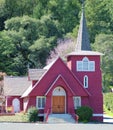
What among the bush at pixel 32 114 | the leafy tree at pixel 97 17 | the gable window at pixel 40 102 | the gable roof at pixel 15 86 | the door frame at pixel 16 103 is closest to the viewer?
the bush at pixel 32 114

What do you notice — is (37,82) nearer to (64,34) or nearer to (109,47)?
(109,47)

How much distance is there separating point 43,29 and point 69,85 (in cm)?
4529

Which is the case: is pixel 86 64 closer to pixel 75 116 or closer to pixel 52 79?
pixel 52 79

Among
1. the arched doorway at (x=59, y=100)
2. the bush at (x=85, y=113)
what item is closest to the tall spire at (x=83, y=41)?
the arched doorway at (x=59, y=100)

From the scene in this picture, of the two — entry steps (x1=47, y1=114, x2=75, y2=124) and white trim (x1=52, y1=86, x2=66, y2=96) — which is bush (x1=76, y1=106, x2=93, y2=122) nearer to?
entry steps (x1=47, y1=114, x2=75, y2=124)

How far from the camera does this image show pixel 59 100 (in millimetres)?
59156

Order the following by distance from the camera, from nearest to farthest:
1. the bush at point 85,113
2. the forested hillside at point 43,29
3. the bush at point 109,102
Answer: the bush at point 85,113, the bush at point 109,102, the forested hillside at point 43,29

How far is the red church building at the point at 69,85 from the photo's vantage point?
191 feet

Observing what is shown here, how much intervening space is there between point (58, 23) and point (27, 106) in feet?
167

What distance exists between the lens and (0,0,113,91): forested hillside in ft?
302

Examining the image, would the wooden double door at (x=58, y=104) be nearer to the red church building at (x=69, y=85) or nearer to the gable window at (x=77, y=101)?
the red church building at (x=69, y=85)

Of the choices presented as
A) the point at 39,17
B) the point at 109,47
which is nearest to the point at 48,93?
the point at 109,47

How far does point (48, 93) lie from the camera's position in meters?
58.1

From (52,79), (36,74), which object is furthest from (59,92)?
(36,74)
